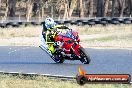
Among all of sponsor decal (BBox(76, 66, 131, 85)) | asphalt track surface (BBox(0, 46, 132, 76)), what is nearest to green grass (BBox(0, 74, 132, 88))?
sponsor decal (BBox(76, 66, 131, 85))

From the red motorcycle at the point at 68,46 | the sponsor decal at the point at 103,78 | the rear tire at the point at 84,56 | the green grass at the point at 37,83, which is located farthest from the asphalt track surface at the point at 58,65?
the sponsor decal at the point at 103,78

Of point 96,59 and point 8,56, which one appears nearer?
point 96,59

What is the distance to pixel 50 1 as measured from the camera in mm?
82812

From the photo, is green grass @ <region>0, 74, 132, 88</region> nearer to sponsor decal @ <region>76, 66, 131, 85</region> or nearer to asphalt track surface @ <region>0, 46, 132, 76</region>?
sponsor decal @ <region>76, 66, 131, 85</region>

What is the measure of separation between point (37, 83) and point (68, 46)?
5783mm

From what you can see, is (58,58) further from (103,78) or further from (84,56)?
(103,78)

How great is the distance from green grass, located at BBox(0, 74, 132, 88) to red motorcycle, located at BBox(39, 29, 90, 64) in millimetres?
4410

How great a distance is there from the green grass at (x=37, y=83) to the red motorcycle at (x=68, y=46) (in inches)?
174

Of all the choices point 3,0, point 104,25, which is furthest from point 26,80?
point 3,0

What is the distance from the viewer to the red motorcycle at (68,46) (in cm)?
1894

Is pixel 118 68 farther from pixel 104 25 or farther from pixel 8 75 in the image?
pixel 104 25

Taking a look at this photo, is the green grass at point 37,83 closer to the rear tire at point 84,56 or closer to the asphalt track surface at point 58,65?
the asphalt track surface at point 58,65

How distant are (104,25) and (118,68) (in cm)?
2894

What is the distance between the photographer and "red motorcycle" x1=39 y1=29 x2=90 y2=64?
1894 centimetres
